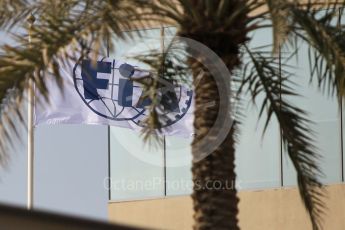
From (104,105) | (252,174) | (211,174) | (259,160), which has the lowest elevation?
(252,174)

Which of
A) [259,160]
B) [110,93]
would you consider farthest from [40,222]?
[259,160]

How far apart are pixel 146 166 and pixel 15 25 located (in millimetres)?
12093

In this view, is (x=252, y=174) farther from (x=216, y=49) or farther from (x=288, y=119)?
(x=216, y=49)

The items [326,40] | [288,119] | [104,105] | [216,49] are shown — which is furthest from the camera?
[104,105]

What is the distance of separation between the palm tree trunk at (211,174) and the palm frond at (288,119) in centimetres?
62

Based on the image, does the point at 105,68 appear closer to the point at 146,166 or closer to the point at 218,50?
the point at 146,166

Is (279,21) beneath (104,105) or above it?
above

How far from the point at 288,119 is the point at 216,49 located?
1.13 meters

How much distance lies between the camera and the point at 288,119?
11383mm

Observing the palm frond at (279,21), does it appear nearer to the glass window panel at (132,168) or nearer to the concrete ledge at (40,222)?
the concrete ledge at (40,222)

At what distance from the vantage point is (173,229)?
74.8 ft

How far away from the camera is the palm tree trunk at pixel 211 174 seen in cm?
1089

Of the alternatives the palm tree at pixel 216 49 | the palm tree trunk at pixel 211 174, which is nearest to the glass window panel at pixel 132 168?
the palm tree at pixel 216 49

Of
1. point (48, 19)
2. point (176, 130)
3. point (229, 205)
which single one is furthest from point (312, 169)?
point (176, 130)
